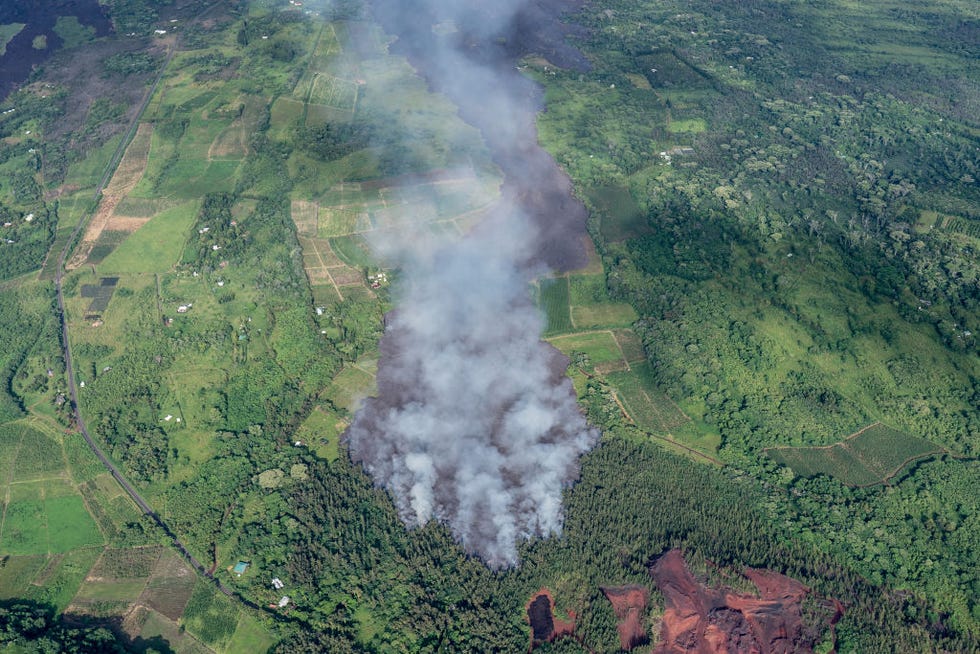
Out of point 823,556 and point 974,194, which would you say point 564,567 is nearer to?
point 823,556

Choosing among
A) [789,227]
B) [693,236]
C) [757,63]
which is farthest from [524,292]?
[757,63]

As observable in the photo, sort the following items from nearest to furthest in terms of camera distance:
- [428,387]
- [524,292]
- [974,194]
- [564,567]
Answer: [564,567] → [428,387] → [524,292] → [974,194]

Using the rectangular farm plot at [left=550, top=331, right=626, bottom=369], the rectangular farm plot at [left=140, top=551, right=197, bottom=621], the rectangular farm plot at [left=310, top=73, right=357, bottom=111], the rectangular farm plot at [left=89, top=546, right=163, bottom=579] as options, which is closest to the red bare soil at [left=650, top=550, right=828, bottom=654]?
the rectangular farm plot at [left=550, top=331, right=626, bottom=369]

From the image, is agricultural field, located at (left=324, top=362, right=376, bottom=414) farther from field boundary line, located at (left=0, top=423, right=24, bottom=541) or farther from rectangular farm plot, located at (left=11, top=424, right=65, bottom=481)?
field boundary line, located at (left=0, top=423, right=24, bottom=541)

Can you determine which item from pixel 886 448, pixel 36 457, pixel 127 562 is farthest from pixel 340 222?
pixel 886 448

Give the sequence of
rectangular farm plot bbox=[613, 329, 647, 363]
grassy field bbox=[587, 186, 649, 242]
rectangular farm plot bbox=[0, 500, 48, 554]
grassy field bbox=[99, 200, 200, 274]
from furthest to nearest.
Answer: grassy field bbox=[587, 186, 649, 242], grassy field bbox=[99, 200, 200, 274], rectangular farm plot bbox=[613, 329, 647, 363], rectangular farm plot bbox=[0, 500, 48, 554]

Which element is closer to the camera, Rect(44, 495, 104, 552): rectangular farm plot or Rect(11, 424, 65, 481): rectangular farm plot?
Rect(44, 495, 104, 552): rectangular farm plot
